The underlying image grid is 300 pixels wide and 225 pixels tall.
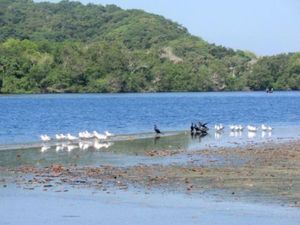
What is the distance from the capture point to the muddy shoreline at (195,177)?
1991 cm

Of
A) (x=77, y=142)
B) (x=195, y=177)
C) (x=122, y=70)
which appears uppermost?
(x=122, y=70)

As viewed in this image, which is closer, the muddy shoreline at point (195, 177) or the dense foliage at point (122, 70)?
the muddy shoreline at point (195, 177)

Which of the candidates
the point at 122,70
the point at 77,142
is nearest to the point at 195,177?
the point at 77,142

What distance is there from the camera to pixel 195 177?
74.0 ft

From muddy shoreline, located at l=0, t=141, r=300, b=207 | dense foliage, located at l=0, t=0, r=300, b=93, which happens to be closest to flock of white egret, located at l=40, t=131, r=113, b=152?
muddy shoreline, located at l=0, t=141, r=300, b=207

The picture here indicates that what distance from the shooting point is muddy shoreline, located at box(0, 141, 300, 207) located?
65.3 ft

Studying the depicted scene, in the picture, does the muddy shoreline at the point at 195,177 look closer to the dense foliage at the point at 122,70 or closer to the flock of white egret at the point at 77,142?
the flock of white egret at the point at 77,142

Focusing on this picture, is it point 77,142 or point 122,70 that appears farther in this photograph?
point 122,70

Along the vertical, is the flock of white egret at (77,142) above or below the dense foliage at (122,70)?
below

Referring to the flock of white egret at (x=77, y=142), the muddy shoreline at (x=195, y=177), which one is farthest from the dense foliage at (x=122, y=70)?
the muddy shoreline at (x=195, y=177)

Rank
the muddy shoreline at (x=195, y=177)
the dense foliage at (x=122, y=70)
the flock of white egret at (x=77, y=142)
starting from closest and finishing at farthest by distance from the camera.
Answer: the muddy shoreline at (x=195, y=177)
the flock of white egret at (x=77, y=142)
the dense foliage at (x=122, y=70)

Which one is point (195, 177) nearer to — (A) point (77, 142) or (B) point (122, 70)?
(A) point (77, 142)

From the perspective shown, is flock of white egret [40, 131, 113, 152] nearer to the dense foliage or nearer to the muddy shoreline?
the muddy shoreline

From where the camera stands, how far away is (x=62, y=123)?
2435 inches
